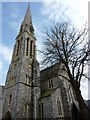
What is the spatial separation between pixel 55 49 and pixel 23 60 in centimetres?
1397

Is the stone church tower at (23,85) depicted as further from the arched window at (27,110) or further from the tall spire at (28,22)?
the tall spire at (28,22)

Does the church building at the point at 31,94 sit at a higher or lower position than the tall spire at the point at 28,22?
lower

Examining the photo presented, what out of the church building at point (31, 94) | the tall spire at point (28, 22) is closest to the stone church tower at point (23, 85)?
the church building at point (31, 94)

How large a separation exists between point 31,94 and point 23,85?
2.36m

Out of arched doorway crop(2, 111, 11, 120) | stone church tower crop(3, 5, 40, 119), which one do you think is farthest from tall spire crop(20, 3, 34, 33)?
arched doorway crop(2, 111, 11, 120)

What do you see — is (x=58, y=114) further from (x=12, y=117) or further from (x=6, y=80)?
(x=6, y=80)

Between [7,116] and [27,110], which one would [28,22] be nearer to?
[27,110]

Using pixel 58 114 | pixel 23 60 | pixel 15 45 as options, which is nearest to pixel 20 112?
pixel 58 114

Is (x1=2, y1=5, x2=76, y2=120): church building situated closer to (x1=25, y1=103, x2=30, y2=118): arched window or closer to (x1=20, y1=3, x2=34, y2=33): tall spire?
(x1=25, y1=103, x2=30, y2=118): arched window

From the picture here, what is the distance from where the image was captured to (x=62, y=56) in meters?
13.2

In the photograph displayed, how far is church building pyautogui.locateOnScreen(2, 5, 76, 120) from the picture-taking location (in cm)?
2078

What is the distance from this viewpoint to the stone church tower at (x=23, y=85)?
21.2m

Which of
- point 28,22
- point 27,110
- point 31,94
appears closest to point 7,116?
point 27,110

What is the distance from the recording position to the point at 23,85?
2309cm
